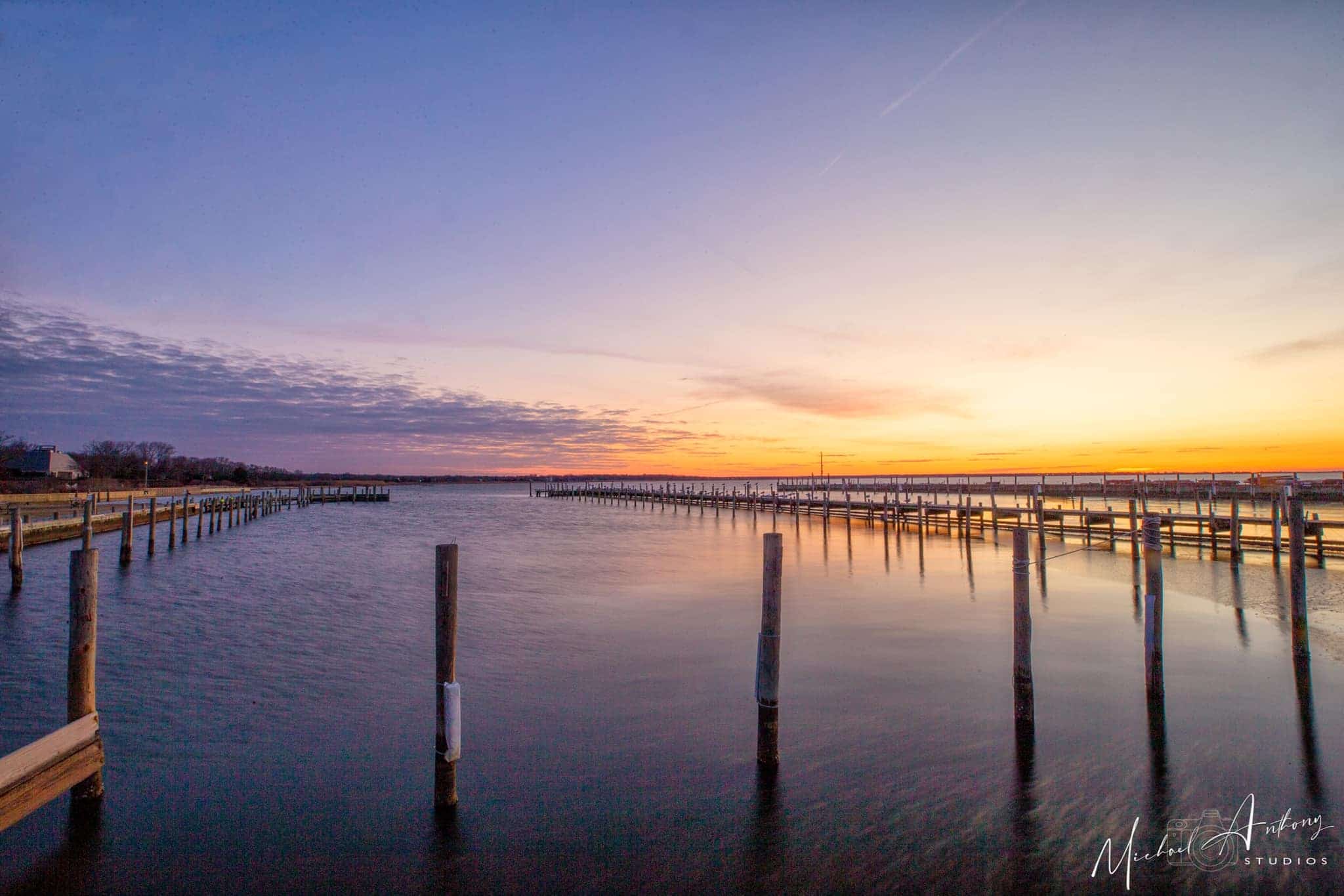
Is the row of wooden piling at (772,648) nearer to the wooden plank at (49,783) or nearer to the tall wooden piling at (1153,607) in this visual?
the tall wooden piling at (1153,607)

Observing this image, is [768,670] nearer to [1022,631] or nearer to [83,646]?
[1022,631]

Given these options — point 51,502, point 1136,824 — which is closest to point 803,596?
point 1136,824

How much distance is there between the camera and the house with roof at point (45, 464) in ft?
274

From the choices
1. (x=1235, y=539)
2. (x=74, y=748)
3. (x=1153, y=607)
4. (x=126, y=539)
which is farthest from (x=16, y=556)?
(x=1235, y=539)

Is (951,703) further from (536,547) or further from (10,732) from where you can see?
(536,547)

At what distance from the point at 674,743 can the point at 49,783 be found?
17.7ft

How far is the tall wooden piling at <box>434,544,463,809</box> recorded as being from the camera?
6.18 m

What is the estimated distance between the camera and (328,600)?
17531mm

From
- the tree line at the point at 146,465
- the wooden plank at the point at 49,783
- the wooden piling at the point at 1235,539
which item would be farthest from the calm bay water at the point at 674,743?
the tree line at the point at 146,465

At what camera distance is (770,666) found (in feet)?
22.6

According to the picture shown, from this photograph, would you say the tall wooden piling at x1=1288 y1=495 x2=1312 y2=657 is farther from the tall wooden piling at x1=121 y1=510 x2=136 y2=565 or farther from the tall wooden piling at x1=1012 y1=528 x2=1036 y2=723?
the tall wooden piling at x1=121 y1=510 x2=136 y2=565

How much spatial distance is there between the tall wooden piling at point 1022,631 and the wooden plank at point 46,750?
8.49 metres

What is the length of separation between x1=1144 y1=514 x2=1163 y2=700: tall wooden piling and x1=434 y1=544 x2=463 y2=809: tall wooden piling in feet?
23.9

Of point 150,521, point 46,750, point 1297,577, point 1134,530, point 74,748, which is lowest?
point 74,748
